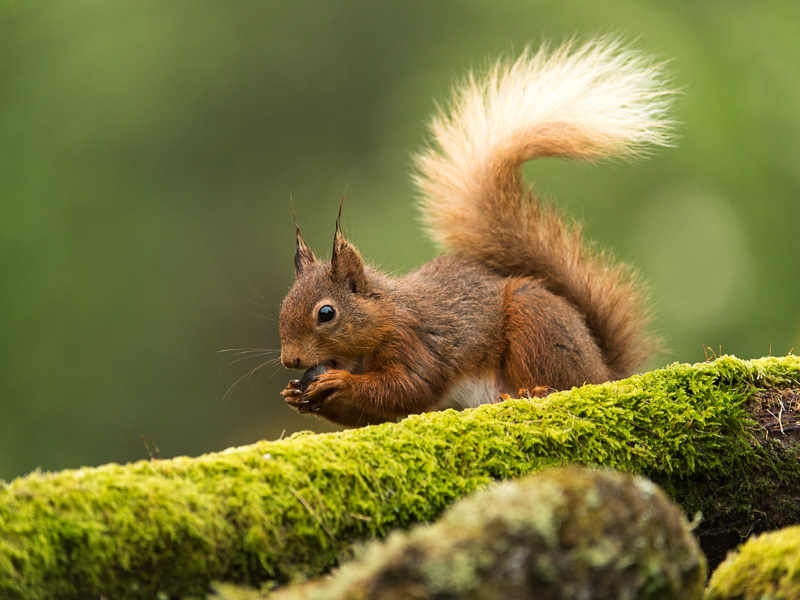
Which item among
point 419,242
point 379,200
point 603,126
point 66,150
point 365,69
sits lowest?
point 603,126

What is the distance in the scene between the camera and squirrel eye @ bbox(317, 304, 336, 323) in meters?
2.71

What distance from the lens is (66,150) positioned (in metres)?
6.75

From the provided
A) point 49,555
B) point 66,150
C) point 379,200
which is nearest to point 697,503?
point 49,555

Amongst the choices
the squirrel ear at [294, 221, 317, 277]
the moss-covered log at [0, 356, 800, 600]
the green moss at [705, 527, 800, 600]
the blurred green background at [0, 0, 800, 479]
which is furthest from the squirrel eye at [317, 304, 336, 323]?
the blurred green background at [0, 0, 800, 479]

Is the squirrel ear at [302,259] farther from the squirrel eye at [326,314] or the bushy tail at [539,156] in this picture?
the bushy tail at [539,156]

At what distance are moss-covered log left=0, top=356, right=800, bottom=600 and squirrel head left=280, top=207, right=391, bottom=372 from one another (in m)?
1.03

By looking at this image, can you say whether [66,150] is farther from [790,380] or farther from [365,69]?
[790,380]

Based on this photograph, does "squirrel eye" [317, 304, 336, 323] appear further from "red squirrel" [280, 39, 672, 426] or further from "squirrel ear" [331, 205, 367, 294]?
"squirrel ear" [331, 205, 367, 294]

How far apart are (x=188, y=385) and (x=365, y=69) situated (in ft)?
12.2

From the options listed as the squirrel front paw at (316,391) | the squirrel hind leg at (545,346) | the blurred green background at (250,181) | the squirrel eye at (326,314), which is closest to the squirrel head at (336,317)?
the squirrel eye at (326,314)

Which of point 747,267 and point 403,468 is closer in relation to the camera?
point 403,468

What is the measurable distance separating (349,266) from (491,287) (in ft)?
1.91

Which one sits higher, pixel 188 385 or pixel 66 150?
pixel 66 150

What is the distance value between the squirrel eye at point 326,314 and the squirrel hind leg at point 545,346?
0.65 meters
